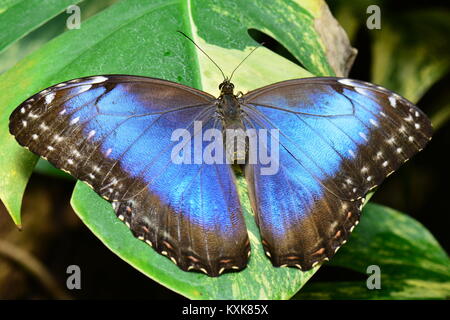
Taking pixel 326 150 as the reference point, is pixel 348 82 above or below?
above

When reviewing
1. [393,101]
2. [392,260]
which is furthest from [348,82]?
[392,260]

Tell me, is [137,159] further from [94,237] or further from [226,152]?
[94,237]

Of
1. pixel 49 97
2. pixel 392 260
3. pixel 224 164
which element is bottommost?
pixel 392 260

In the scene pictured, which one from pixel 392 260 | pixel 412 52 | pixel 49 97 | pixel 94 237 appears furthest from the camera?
pixel 94 237

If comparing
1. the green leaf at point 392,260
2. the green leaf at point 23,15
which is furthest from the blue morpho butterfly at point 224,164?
the green leaf at point 392,260

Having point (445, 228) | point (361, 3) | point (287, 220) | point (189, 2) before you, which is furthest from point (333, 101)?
point (445, 228)

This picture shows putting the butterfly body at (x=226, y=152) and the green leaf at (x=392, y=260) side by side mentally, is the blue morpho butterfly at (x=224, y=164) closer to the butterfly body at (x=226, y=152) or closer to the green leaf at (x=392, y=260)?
the butterfly body at (x=226, y=152)

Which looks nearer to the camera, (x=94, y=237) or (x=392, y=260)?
(x=392, y=260)

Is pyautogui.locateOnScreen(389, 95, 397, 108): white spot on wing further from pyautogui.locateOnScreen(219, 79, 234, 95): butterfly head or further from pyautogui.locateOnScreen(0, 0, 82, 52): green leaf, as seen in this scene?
pyautogui.locateOnScreen(0, 0, 82, 52): green leaf
